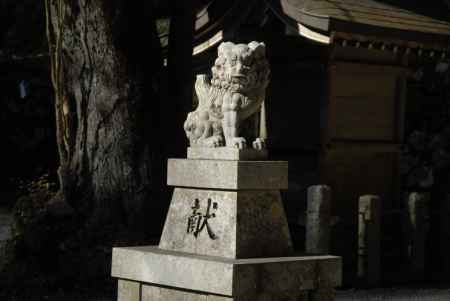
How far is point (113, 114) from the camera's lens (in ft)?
36.4

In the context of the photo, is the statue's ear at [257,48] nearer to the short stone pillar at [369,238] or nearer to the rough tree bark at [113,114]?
the short stone pillar at [369,238]

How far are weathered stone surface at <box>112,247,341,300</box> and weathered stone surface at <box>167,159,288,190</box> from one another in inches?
20.6

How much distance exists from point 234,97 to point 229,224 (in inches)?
38.4

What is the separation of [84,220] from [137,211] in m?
0.68

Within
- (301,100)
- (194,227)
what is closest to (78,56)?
(301,100)

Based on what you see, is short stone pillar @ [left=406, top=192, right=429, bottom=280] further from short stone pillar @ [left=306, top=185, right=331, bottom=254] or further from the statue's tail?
the statue's tail

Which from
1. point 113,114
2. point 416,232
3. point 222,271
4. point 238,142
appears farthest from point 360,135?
point 222,271

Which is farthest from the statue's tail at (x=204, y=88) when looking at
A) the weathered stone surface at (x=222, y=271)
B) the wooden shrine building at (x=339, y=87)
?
the wooden shrine building at (x=339, y=87)

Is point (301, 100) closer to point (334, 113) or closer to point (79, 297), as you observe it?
point (334, 113)

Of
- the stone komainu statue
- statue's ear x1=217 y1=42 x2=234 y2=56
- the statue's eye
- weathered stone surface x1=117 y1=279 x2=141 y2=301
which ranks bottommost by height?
weathered stone surface x1=117 y1=279 x2=141 y2=301

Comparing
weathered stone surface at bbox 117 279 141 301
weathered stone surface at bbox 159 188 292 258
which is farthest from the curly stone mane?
weathered stone surface at bbox 117 279 141 301

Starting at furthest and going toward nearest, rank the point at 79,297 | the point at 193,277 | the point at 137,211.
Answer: the point at 137,211
the point at 79,297
the point at 193,277

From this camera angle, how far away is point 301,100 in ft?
39.9

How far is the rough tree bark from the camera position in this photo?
11.0 m
